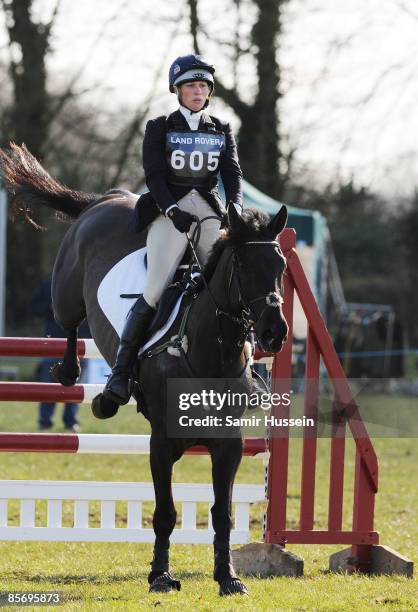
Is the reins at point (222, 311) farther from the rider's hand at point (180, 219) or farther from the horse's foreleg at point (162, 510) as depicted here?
the horse's foreleg at point (162, 510)

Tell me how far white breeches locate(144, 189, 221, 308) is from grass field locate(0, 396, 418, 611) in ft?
5.38

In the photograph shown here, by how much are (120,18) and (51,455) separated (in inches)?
561

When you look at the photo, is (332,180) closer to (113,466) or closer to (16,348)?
(113,466)

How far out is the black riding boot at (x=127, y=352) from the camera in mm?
6074

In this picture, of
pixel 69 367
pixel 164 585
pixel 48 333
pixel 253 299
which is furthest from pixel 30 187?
pixel 48 333

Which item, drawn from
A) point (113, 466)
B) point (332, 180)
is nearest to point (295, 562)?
point (113, 466)

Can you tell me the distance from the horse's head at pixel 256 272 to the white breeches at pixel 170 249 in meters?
0.38

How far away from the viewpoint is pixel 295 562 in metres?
6.54

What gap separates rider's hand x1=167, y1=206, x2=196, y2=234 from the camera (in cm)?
593

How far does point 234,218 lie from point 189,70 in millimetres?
1065

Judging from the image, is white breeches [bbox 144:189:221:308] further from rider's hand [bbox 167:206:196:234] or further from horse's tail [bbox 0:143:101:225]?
horse's tail [bbox 0:143:101:225]

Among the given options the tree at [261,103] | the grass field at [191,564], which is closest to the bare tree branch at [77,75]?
the tree at [261,103]

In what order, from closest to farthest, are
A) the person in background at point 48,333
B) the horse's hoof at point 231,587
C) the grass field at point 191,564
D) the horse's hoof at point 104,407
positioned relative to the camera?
the grass field at point 191,564 → the horse's hoof at point 231,587 → the horse's hoof at point 104,407 → the person in background at point 48,333

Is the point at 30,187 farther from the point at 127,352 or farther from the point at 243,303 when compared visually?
the point at 243,303
